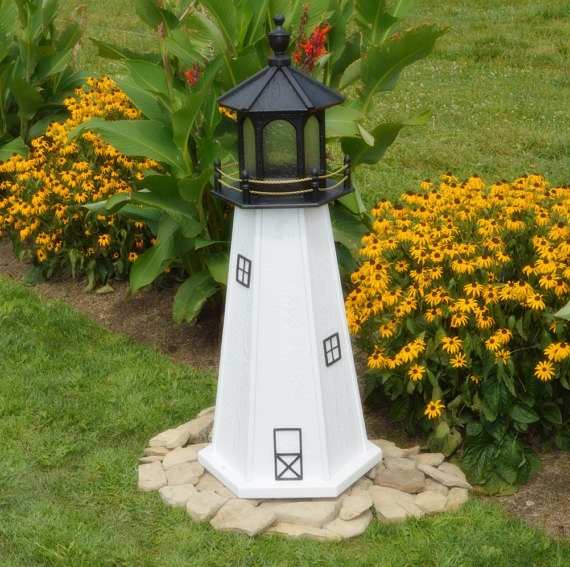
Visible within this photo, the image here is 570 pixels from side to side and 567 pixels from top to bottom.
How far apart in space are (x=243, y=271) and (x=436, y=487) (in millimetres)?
1410

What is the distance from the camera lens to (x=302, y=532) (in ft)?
15.9

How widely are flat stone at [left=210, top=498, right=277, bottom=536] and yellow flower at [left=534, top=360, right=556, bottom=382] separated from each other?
140cm

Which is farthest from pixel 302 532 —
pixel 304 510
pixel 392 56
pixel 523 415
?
pixel 392 56

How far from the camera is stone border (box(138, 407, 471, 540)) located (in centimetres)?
487

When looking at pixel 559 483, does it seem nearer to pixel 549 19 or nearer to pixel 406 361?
pixel 406 361

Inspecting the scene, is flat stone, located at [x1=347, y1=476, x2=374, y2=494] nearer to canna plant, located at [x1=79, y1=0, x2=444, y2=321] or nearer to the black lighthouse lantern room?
the black lighthouse lantern room

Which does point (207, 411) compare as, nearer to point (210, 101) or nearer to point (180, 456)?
point (180, 456)


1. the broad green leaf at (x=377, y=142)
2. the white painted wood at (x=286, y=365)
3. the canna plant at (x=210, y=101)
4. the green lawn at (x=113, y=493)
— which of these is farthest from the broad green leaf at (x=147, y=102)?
the white painted wood at (x=286, y=365)

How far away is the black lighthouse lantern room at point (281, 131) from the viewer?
4.52 m

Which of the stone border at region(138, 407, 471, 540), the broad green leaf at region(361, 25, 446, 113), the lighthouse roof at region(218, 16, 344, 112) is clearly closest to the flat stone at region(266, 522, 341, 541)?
the stone border at region(138, 407, 471, 540)

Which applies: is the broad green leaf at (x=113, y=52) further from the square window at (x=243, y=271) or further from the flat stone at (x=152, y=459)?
the flat stone at (x=152, y=459)

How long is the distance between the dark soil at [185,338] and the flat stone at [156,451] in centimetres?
111

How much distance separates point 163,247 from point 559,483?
2.69 metres

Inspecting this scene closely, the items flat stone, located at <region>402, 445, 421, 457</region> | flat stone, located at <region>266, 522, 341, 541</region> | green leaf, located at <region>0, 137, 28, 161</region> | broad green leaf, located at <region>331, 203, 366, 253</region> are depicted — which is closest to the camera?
flat stone, located at <region>266, 522, 341, 541</region>
